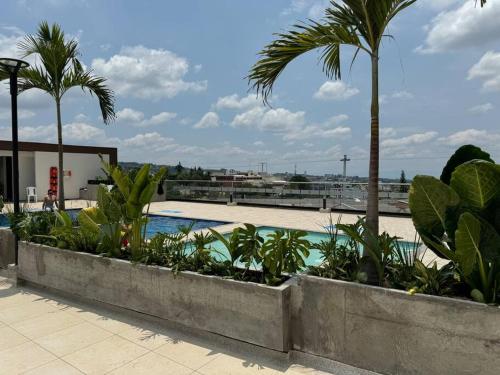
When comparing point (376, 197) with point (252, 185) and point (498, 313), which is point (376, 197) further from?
point (252, 185)

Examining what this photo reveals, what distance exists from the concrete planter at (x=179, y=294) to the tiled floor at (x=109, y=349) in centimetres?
13

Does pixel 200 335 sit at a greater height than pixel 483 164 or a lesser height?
lesser

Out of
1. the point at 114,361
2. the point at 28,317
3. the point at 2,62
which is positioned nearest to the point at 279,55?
the point at 114,361

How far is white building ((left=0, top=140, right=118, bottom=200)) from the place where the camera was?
1877 centimetres

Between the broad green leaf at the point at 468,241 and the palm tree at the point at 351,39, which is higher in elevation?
the palm tree at the point at 351,39

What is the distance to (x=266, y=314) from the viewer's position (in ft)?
9.18

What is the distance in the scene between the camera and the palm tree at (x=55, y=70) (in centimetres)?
668

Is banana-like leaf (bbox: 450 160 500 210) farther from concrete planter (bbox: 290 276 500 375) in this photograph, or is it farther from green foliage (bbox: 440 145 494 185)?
concrete planter (bbox: 290 276 500 375)

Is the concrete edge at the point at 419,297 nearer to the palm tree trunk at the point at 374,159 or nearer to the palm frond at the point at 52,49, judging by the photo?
the palm tree trunk at the point at 374,159

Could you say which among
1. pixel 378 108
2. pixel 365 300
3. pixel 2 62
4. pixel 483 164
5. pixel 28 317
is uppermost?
pixel 2 62

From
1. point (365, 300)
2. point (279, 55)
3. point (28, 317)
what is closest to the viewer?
point (365, 300)

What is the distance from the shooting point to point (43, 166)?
1911cm

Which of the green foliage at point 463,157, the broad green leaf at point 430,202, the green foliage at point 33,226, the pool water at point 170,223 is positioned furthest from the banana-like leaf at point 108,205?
the pool water at point 170,223

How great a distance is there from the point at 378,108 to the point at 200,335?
2.55m
